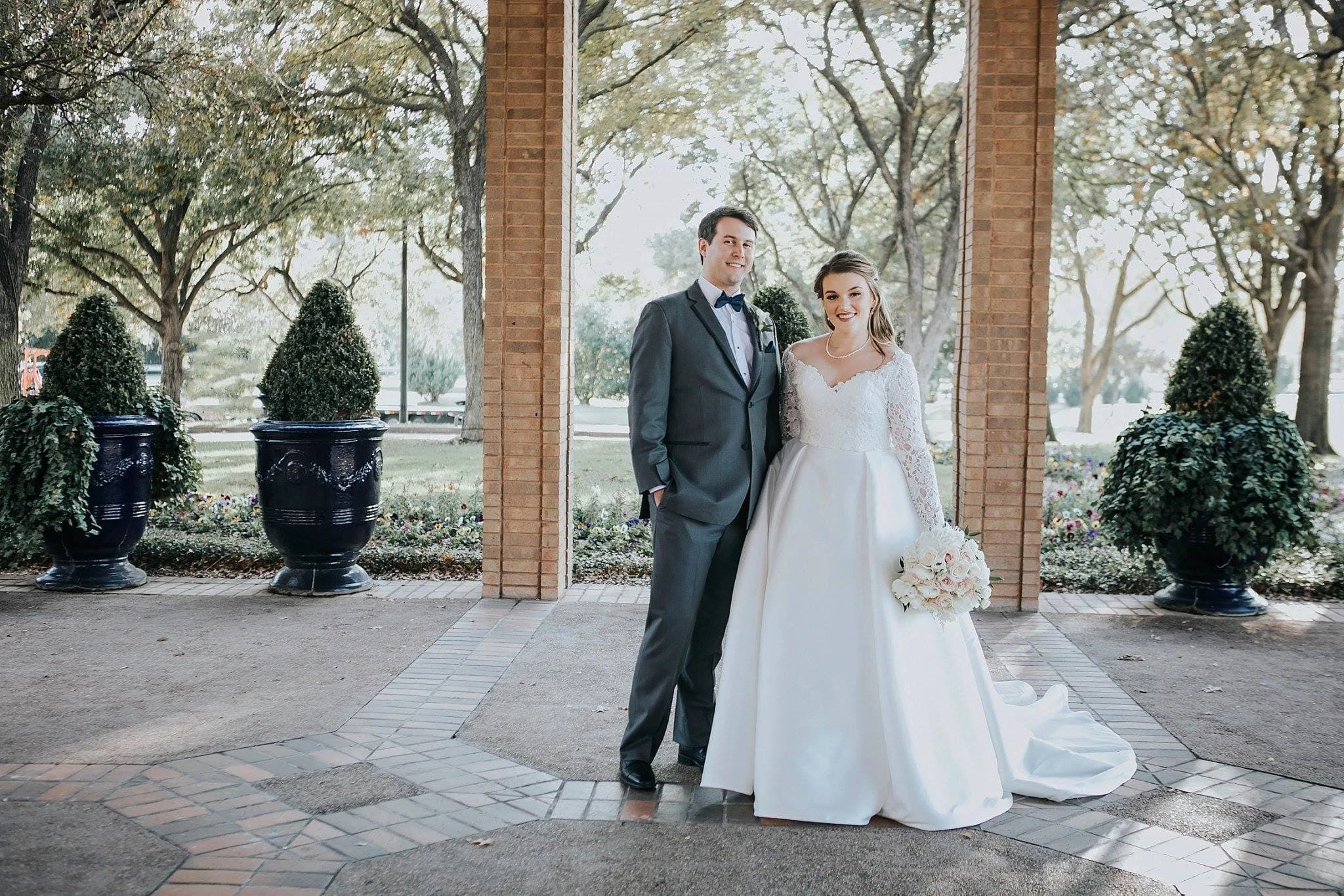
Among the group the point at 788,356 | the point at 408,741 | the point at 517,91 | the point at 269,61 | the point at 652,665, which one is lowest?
the point at 408,741

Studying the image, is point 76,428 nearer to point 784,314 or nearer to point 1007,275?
point 784,314

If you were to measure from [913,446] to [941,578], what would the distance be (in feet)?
→ 1.60

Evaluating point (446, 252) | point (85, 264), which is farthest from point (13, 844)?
point (446, 252)

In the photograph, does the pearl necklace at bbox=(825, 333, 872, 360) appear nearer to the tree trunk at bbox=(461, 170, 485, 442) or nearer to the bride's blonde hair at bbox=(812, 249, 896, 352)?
the bride's blonde hair at bbox=(812, 249, 896, 352)

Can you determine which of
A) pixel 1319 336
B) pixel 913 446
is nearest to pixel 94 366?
pixel 913 446

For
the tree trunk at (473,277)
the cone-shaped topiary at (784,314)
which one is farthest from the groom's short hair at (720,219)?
the tree trunk at (473,277)

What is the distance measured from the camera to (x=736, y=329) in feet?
13.4

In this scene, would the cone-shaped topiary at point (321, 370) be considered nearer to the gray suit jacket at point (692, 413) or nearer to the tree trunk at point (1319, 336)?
the gray suit jacket at point (692, 413)

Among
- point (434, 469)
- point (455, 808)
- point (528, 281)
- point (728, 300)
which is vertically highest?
point (528, 281)

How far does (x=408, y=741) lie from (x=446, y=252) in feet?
65.7

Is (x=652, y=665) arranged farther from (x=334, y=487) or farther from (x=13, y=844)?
(x=334, y=487)

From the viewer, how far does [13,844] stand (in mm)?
3371

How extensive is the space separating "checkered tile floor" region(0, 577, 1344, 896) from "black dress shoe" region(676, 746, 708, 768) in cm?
23

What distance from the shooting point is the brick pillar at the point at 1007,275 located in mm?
6859
